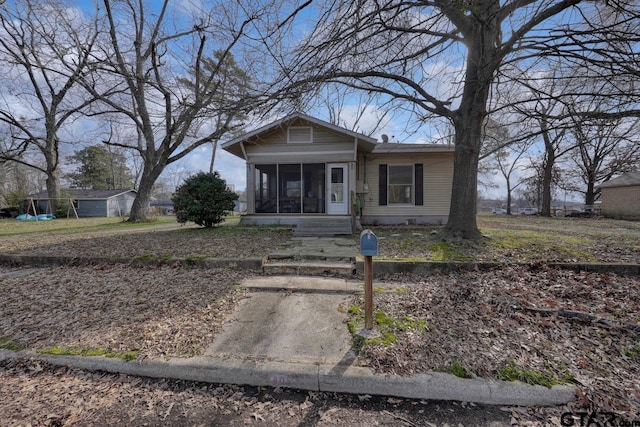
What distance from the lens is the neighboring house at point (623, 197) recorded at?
61.7ft

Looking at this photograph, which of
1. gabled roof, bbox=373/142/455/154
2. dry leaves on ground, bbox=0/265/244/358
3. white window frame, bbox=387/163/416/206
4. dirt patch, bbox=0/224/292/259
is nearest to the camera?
dry leaves on ground, bbox=0/265/244/358

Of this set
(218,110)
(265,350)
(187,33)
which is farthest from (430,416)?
(187,33)

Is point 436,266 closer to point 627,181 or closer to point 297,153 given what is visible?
point 297,153

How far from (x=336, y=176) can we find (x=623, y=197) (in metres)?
22.5

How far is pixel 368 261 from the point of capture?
3.02 m

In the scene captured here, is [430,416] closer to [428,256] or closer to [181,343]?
[181,343]

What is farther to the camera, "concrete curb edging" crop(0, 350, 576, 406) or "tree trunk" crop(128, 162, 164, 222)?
"tree trunk" crop(128, 162, 164, 222)

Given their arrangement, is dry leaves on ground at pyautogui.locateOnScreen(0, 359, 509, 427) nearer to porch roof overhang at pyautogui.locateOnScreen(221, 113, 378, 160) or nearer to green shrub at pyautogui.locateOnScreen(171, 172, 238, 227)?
green shrub at pyautogui.locateOnScreen(171, 172, 238, 227)

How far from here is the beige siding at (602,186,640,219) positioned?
18.8 m

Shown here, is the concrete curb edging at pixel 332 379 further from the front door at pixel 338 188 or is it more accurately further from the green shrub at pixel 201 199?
the front door at pixel 338 188

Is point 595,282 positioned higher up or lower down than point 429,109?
lower down

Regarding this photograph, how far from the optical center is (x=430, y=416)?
2.10m

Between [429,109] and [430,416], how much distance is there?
667 cm

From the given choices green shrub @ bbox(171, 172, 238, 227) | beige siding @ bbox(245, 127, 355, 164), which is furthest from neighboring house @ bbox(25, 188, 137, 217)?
beige siding @ bbox(245, 127, 355, 164)
